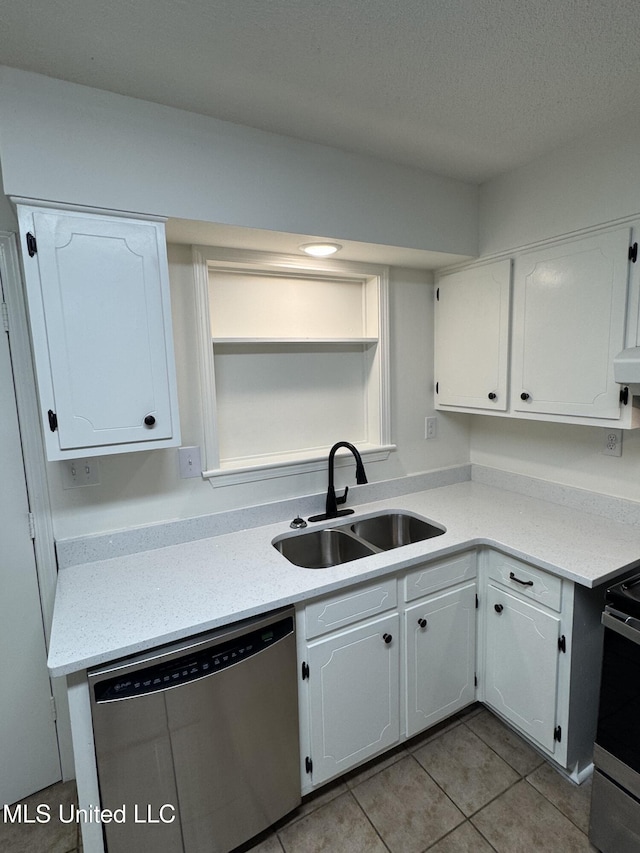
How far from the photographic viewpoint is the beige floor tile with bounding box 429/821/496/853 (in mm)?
1454

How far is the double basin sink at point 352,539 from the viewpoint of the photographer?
1.93 meters

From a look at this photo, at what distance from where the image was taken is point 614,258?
1.63 meters

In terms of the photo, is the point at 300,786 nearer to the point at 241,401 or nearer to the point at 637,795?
the point at 637,795

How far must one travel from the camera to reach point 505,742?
1859 mm

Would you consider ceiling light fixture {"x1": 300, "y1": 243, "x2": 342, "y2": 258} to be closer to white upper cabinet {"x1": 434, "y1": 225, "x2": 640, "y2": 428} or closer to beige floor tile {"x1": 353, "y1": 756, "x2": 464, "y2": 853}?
white upper cabinet {"x1": 434, "y1": 225, "x2": 640, "y2": 428}

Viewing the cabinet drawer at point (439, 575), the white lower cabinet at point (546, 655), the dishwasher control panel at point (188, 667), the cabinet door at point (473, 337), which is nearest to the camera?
the dishwasher control panel at point (188, 667)

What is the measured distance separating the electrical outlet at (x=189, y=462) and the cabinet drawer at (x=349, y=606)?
29.1 inches

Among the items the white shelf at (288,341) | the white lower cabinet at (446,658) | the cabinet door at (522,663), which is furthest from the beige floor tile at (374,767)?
the white shelf at (288,341)

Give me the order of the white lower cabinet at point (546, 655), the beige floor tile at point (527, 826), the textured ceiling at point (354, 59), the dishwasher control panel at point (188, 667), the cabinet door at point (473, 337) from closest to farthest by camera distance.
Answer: the textured ceiling at point (354, 59) < the dishwasher control panel at point (188, 667) < the beige floor tile at point (527, 826) < the white lower cabinet at point (546, 655) < the cabinet door at point (473, 337)

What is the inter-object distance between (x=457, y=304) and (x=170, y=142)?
4.91 ft

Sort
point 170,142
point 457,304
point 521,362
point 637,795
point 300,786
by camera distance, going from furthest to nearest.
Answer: point 457,304
point 521,362
point 300,786
point 170,142
point 637,795

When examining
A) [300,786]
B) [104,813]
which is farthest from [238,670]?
[300,786]

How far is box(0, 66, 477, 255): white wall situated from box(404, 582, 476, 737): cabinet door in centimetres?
153

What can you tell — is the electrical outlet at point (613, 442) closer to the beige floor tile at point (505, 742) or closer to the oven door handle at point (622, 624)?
the oven door handle at point (622, 624)
